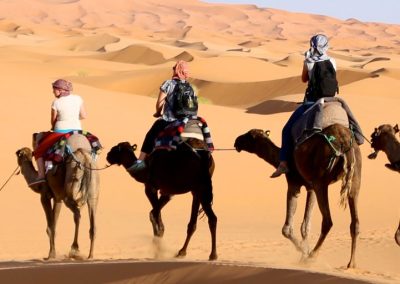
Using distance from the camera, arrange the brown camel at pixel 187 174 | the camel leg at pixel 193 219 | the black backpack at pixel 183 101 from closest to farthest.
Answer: the brown camel at pixel 187 174 < the camel leg at pixel 193 219 < the black backpack at pixel 183 101

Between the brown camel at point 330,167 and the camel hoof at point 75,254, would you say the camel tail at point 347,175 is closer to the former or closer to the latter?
the brown camel at point 330,167

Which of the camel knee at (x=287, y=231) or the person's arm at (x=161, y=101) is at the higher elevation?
the person's arm at (x=161, y=101)

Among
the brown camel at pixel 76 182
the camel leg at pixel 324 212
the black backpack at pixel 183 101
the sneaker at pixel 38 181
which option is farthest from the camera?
the sneaker at pixel 38 181

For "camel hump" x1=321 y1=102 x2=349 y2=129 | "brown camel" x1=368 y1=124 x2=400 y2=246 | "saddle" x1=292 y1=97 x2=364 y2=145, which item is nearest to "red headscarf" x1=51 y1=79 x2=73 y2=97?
"saddle" x1=292 y1=97 x2=364 y2=145

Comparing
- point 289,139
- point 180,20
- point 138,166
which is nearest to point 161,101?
point 138,166

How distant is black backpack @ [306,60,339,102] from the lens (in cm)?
1130

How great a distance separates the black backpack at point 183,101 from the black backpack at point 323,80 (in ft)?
5.14

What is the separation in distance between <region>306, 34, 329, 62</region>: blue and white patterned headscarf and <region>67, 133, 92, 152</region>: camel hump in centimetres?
301

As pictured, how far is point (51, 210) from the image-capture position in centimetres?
1323

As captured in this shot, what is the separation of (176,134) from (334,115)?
6.42 ft

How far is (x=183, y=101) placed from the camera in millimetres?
12156

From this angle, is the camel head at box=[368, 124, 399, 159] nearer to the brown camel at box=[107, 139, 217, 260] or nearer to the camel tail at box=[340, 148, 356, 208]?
the camel tail at box=[340, 148, 356, 208]

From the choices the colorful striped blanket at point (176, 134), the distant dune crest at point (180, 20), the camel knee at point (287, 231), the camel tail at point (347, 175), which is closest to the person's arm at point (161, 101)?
the colorful striped blanket at point (176, 134)

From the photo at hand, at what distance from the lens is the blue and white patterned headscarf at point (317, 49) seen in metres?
11.4
